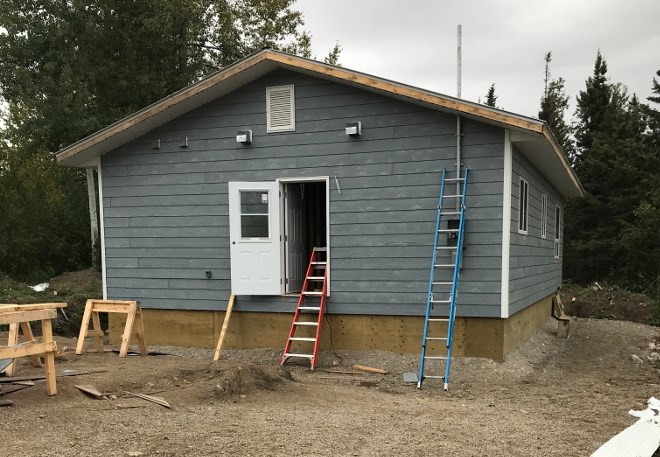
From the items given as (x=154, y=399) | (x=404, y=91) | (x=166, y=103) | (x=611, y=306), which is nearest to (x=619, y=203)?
(x=611, y=306)

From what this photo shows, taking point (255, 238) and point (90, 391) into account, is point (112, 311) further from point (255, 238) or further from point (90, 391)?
point (90, 391)

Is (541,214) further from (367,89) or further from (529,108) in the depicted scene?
(529,108)

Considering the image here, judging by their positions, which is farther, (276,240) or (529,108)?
(529,108)

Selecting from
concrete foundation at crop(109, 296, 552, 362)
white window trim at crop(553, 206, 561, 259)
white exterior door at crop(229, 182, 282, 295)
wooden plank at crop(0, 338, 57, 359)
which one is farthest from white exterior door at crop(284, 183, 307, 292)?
white window trim at crop(553, 206, 561, 259)

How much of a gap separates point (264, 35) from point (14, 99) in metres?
→ 9.72

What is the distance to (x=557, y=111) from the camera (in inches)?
1405

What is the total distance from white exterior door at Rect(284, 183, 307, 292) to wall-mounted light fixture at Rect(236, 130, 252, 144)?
0.96m

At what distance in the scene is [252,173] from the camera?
8953 millimetres

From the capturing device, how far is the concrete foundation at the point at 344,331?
7.86 metres

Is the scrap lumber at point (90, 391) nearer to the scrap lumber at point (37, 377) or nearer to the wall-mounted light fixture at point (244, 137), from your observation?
the scrap lumber at point (37, 377)

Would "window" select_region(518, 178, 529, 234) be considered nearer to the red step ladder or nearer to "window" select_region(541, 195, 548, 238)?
"window" select_region(541, 195, 548, 238)

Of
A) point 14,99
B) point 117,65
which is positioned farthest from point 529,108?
point 14,99

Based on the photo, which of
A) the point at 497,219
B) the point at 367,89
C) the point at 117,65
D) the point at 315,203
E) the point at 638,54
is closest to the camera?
the point at 497,219

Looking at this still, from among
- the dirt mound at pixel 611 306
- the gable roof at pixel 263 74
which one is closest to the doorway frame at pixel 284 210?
the gable roof at pixel 263 74
